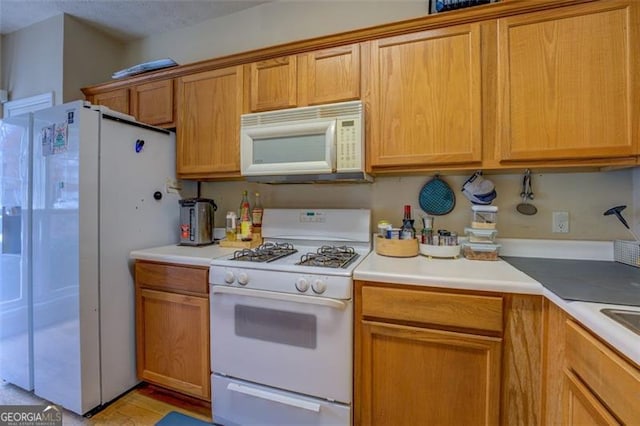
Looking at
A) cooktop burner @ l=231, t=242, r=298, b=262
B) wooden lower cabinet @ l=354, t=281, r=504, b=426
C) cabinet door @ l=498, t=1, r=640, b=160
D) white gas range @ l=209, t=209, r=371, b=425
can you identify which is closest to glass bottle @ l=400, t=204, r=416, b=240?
white gas range @ l=209, t=209, r=371, b=425

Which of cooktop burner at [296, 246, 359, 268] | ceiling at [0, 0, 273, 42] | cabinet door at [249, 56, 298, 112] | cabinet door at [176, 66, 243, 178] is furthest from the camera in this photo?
ceiling at [0, 0, 273, 42]

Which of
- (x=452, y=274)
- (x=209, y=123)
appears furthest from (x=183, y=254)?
(x=452, y=274)

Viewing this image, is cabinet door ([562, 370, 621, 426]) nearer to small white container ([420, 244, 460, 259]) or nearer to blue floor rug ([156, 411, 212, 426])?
small white container ([420, 244, 460, 259])

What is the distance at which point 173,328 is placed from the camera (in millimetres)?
1593

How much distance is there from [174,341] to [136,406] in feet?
1.45

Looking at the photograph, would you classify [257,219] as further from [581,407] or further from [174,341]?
[581,407]

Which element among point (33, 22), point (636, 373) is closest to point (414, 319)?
point (636, 373)

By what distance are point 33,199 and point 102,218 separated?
1.52 feet

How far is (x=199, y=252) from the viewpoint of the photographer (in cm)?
169

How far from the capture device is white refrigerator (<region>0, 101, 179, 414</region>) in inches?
58.0

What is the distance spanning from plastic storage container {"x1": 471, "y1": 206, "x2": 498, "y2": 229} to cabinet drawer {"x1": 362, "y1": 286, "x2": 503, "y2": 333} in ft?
1.69

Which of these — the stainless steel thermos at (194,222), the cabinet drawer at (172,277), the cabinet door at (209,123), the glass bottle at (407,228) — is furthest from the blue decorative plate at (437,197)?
the stainless steel thermos at (194,222)

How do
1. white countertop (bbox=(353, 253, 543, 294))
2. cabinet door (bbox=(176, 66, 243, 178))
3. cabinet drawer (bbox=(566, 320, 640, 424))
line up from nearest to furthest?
cabinet drawer (bbox=(566, 320, 640, 424)), white countertop (bbox=(353, 253, 543, 294)), cabinet door (bbox=(176, 66, 243, 178))

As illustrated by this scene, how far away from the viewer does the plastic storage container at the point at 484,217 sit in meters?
1.44
